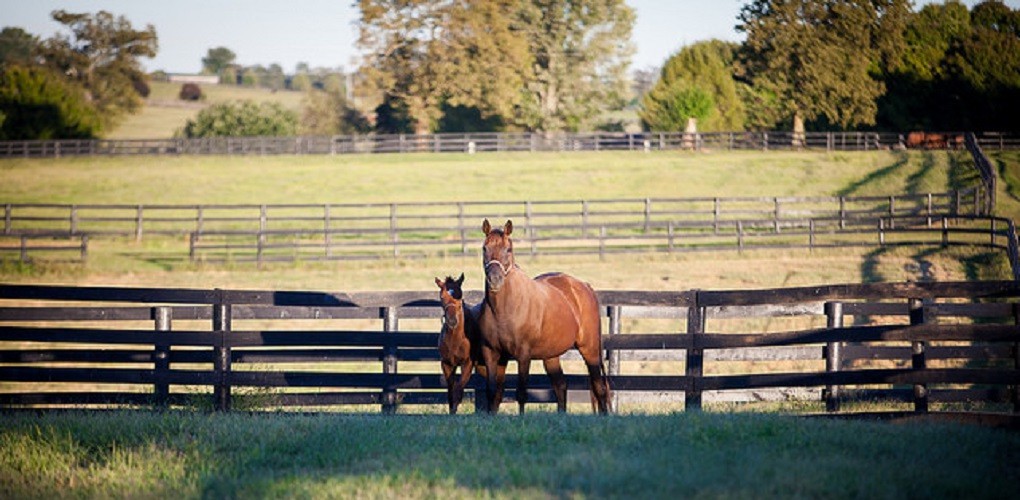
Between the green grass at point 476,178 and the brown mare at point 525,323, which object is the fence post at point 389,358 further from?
the green grass at point 476,178

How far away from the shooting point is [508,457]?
7.48 meters

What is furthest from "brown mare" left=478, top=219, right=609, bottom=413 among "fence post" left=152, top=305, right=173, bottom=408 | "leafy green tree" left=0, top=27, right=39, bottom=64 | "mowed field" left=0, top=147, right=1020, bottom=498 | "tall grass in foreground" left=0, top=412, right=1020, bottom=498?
"leafy green tree" left=0, top=27, right=39, bottom=64

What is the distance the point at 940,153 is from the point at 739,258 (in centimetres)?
2822

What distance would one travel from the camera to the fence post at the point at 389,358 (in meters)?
11.8

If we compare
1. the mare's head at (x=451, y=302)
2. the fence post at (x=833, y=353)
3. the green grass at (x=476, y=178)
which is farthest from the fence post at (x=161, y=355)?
the green grass at (x=476, y=178)

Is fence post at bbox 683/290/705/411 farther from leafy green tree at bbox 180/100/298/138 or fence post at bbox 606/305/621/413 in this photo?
leafy green tree at bbox 180/100/298/138

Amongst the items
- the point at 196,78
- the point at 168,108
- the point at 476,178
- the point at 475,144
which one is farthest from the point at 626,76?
the point at 196,78

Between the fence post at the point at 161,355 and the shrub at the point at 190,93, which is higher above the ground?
the shrub at the point at 190,93

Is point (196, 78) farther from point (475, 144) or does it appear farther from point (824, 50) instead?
point (824, 50)

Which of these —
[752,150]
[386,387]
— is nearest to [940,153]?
[752,150]

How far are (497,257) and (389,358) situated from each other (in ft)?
8.71

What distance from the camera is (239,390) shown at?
41.8 feet

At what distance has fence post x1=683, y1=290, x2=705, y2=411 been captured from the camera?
37.2 ft

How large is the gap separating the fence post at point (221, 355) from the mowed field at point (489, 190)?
1608 cm
